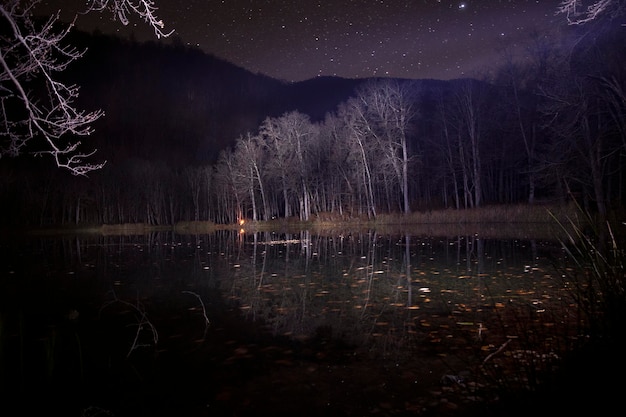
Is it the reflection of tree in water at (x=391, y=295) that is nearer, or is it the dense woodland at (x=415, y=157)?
the reflection of tree in water at (x=391, y=295)

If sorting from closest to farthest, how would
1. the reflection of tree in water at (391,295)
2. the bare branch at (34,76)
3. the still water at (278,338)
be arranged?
→ the still water at (278,338) → the bare branch at (34,76) → the reflection of tree in water at (391,295)

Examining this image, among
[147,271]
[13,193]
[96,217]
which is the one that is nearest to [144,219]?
[96,217]

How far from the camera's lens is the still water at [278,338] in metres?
4.27

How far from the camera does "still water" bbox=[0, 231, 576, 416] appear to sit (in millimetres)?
4273

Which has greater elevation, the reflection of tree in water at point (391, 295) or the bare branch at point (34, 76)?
the bare branch at point (34, 76)

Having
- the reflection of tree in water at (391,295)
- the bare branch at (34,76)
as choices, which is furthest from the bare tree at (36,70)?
the reflection of tree in water at (391,295)

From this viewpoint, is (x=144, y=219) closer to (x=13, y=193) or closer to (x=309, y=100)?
(x=13, y=193)

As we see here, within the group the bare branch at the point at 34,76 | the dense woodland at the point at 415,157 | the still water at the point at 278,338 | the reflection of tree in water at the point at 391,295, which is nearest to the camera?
the still water at the point at 278,338

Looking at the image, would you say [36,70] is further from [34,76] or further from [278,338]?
[278,338]

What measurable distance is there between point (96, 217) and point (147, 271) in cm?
7822

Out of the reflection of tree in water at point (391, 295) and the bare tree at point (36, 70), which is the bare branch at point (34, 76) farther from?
the reflection of tree in water at point (391, 295)

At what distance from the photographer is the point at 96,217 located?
3236 inches

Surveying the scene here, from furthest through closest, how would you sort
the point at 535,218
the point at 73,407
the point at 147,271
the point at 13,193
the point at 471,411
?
the point at 13,193, the point at 535,218, the point at 147,271, the point at 73,407, the point at 471,411

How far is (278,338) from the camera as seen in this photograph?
6.33m
